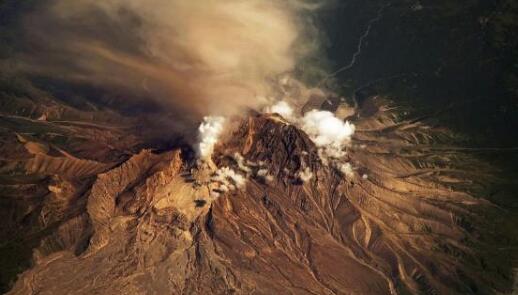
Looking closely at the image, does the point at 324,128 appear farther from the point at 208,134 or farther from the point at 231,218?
the point at 231,218

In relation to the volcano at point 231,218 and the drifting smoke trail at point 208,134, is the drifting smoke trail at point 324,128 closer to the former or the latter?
the volcano at point 231,218

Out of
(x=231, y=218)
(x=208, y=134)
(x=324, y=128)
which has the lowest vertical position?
(x=231, y=218)

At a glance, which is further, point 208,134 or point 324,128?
point 324,128

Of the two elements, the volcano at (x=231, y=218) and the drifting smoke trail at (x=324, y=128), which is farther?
the drifting smoke trail at (x=324, y=128)

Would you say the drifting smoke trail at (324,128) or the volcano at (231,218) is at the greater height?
the drifting smoke trail at (324,128)

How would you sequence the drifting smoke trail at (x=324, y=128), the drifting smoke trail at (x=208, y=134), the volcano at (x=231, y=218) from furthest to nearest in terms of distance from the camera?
the drifting smoke trail at (x=324, y=128)
the drifting smoke trail at (x=208, y=134)
the volcano at (x=231, y=218)

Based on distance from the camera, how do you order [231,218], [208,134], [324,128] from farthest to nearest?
1. [324,128]
2. [208,134]
3. [231,218]

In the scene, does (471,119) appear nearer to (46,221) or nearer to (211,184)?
(211,184)

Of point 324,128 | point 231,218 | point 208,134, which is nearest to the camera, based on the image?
point 231,218
